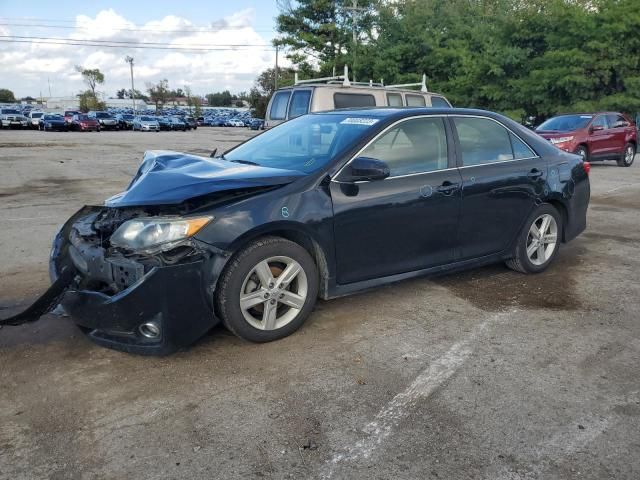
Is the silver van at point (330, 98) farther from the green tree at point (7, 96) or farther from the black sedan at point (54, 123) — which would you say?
the green tree at point (7, 96)

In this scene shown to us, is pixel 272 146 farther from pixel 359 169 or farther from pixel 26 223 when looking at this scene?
pixel 26 223

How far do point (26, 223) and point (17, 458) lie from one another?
5874mm

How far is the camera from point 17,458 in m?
2.49

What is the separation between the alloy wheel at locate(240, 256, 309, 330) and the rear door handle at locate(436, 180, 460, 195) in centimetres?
140

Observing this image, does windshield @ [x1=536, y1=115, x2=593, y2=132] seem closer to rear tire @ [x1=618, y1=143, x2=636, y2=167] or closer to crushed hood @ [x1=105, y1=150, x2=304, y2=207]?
rear tire @ [x1=618, y1=143, x2=636, y2=167]

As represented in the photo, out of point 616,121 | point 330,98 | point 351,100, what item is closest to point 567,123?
point 616,121

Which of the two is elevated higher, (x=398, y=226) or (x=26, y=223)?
(x=398, y=226)

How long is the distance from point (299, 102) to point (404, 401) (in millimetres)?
9364

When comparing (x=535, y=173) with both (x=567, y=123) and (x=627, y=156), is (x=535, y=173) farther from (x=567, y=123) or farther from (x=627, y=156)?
(x=627, y=156)

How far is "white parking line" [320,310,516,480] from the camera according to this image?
2547mm

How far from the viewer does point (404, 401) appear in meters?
3.01

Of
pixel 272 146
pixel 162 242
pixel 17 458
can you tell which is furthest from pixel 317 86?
pixel 17 458

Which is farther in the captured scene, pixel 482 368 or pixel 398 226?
pixel 398 226

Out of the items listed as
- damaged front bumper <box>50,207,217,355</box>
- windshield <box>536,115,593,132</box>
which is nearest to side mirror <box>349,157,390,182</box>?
damaged front bumper <box>50,207,217,355</box>
